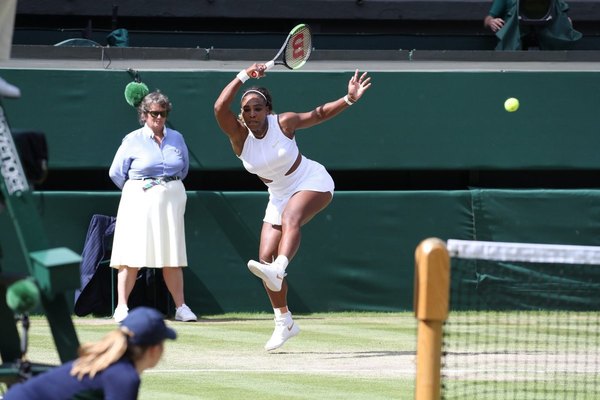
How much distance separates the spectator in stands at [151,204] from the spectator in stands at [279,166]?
5.25ft

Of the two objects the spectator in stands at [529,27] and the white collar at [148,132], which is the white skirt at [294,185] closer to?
the white collar at [148,132]

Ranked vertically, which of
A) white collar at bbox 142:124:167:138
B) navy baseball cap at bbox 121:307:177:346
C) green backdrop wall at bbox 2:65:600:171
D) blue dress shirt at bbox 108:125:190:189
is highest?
green backdrop wall at bbox 2:65:600:171

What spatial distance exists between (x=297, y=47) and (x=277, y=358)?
2772 millimetres

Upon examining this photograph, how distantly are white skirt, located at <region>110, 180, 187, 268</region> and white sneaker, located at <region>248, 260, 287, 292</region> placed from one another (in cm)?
219

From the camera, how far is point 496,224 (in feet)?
39.2

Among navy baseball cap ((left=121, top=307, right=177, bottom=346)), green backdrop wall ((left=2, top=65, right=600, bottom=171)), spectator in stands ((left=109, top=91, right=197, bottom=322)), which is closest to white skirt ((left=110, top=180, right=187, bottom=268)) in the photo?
spectator in stands ((left=109, top=91, right=197, bottom=322))

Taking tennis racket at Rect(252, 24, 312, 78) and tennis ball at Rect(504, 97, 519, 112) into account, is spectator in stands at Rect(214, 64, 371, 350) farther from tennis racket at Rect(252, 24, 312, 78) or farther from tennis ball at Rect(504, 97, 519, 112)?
tennis ball at Rect(504, 97, 519, 112)

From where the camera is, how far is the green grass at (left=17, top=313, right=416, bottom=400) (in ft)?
24.2

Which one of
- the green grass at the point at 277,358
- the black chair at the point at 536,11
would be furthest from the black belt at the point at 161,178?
the black chair at the point at 536,11

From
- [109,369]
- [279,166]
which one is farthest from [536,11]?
[109,369]

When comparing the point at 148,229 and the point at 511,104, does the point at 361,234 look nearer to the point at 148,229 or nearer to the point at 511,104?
the point at 511,104

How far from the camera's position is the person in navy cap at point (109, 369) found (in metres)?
4.35

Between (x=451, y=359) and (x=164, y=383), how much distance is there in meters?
2.29

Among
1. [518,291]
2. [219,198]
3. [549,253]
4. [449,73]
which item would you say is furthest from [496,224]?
[549,253]
